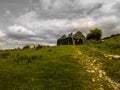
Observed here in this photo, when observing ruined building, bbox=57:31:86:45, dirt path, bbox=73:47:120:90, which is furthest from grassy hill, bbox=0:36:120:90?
ruined building, bbox=57:31:86:45

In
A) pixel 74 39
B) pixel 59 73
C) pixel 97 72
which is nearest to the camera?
pixel 59 73

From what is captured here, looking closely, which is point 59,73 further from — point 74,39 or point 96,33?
point 96,33

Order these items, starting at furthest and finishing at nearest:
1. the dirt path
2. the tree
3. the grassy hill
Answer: the tree < the dirt path < the grassy hill

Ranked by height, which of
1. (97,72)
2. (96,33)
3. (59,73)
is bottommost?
(97,72)

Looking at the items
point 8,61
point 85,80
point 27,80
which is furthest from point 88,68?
point 8,61

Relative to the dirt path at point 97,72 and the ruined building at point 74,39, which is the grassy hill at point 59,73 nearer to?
the dirt path at point 97,72

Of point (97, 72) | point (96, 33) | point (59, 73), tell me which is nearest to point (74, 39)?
point (96, 33)

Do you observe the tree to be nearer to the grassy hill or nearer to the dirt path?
the dirt path

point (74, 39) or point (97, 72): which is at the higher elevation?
point (74, 39)

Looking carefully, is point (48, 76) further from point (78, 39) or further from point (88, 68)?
point (78, 39)

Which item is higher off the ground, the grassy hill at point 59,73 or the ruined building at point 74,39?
the ruined building at point 74,39

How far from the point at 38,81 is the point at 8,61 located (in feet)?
40.1

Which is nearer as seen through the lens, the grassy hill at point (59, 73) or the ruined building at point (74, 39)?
the grassy hill at point (59, 73)

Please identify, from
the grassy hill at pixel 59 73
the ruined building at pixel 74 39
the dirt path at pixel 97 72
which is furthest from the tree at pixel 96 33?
the grassy hill at pixel 59 73
